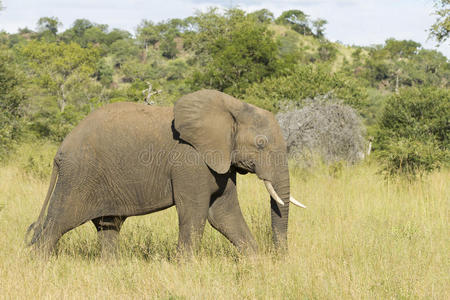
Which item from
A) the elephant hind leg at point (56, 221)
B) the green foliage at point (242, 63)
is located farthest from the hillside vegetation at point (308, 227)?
the green foliage at point (242, 63)

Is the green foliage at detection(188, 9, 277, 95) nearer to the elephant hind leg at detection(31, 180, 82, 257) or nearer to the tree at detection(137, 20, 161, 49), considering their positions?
the elephant hind leg at detection(31, 180, 82, 257)

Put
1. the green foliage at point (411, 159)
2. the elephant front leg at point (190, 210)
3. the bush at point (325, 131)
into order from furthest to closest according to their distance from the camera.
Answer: the bush at point (325, 131) < the green foliage at point (411, 159) < the elephant front leg at point (190, 210)

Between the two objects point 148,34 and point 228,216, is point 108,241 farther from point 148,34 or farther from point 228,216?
point 148,34

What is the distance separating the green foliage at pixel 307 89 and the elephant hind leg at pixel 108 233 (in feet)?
38.3

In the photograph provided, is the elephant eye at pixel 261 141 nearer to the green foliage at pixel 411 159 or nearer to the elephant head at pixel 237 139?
the elephant head at pixel 237 139

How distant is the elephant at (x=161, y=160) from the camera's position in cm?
493

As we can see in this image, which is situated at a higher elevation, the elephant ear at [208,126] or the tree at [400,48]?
the tree at [400,48]

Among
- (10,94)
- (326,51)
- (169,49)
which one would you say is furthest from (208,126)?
(169,49)

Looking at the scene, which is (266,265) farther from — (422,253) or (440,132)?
(440,132)

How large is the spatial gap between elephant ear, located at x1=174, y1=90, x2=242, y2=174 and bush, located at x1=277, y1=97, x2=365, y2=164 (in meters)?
8.05

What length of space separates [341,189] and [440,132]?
711 cm

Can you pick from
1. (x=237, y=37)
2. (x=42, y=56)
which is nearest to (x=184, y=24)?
(x=42, y=56)

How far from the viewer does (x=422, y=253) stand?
5.23m

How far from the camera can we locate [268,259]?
5062 millimetres
